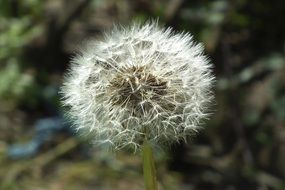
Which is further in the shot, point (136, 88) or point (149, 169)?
point (136, 88)

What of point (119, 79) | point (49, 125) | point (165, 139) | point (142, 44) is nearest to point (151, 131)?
point (165, 139)

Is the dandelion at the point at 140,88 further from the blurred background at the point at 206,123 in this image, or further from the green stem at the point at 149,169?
the blurred background at the point at 206,123

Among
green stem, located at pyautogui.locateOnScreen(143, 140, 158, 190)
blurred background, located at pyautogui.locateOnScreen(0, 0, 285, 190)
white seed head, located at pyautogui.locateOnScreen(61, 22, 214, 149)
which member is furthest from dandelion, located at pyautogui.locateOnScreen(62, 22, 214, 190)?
blurred background, located at pyautogui.locateOnScreen(0, 0, 285, 190)

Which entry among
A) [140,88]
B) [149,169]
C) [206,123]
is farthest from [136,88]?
[206,123]

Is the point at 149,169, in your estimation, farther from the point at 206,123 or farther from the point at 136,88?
the point at 206,123

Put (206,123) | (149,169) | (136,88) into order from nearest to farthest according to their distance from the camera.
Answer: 1. (149,169)
2. (136,88)
3. (206,123)

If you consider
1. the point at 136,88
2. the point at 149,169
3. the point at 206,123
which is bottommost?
the point at 149,169

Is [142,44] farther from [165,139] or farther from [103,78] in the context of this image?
[165,139]

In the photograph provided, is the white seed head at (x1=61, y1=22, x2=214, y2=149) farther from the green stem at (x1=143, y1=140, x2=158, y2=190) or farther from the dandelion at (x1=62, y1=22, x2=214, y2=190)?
the green stem at (x1=143, y1=140, x2=158, y2=190)
